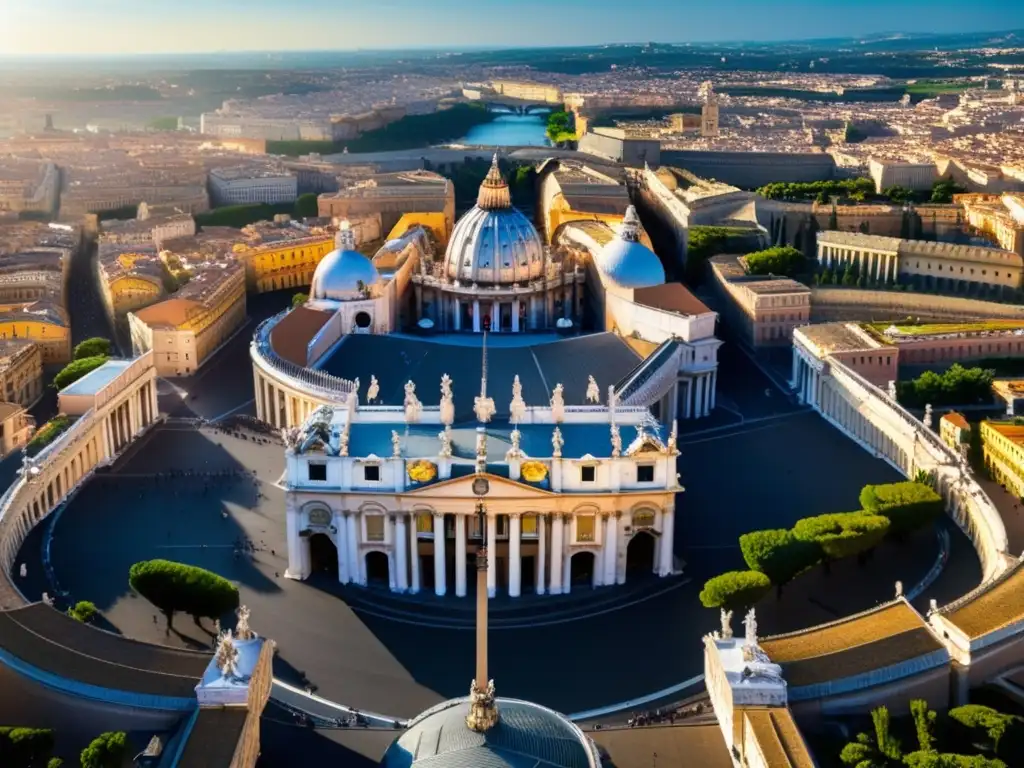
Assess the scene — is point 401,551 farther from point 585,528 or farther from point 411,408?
point 585,528

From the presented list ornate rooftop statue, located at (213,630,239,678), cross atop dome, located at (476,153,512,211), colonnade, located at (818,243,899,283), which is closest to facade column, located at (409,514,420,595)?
ornate rooftop statue, located at (213,630,239,678)

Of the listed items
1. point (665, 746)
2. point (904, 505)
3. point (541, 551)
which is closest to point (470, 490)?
point (541, 551)

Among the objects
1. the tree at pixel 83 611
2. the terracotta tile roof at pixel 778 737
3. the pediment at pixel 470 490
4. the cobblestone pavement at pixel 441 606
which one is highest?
the pediment at pixel 470 490

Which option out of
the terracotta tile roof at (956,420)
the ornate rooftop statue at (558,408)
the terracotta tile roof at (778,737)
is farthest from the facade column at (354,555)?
the terracotta tile roof at (956,420)

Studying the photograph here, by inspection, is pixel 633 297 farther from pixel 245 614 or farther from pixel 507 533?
pixel 245 614

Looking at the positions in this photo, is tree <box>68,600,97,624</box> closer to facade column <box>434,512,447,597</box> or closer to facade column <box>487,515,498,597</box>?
facade column <box>434,512,447,597</box>

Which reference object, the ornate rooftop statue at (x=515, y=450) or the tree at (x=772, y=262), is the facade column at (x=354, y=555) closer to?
the ornate rooftop statue at (x=515, y=450)
